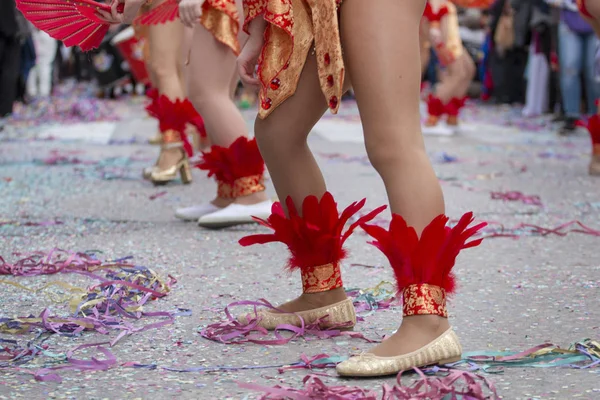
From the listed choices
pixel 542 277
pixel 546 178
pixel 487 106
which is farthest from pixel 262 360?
pixel 487 106

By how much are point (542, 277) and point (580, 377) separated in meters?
1.11

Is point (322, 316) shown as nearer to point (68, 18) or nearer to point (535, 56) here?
point (68, 18)

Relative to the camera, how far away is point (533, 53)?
40.0ft

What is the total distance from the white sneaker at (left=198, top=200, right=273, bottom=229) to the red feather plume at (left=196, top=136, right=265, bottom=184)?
0.12 metres

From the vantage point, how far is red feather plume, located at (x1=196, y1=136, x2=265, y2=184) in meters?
3.96

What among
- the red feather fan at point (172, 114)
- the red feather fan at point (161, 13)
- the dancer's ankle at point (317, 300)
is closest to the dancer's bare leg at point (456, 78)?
the red feather fan at point (172, 114)

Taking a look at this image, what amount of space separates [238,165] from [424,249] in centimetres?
198

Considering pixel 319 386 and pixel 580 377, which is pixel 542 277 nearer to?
pixel 580 377

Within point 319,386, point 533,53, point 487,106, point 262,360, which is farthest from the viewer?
point 487,106

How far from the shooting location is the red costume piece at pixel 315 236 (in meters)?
2.36

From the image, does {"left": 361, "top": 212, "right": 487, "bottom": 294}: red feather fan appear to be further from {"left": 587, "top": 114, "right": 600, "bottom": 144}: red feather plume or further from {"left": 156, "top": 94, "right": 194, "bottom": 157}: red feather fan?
{"left": 587, "top": 114, "right": 600, "bottom": 144}: red feather plume

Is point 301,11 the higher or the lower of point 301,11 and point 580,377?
the higher

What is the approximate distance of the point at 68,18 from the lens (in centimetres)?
250

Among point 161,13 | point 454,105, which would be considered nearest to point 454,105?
point 454,105
